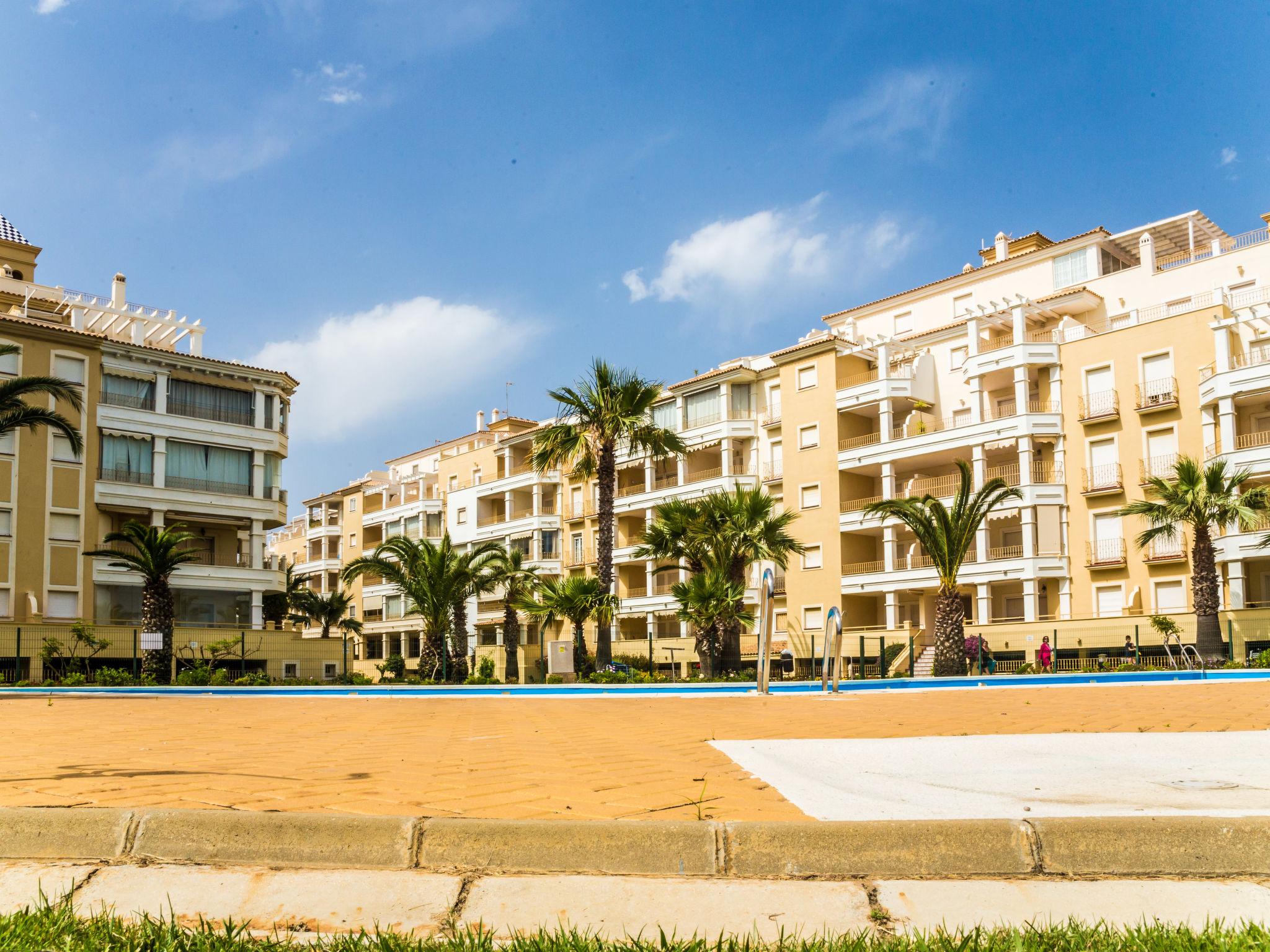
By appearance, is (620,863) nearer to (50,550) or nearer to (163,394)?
(50,550)

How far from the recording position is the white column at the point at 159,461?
48.7 meters

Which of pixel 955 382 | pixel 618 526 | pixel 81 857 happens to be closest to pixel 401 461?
pixel 618 526

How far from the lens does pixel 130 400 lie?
160ft

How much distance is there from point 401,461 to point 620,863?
86019mm

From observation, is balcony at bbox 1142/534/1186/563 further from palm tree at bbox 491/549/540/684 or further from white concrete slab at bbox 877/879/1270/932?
white concrete slab at bbox 877/879/1270/932

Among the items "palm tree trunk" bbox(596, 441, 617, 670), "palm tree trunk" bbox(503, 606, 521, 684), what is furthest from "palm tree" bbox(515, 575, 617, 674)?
"palm tree trunk" bbox(503, 606, 521, 684)

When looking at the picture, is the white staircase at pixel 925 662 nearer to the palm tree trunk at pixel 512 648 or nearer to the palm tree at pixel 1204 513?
the palm tree at pixel 1204 513

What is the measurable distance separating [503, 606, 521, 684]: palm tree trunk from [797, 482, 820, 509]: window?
49.4 ft

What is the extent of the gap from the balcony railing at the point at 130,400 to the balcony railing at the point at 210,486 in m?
3.23

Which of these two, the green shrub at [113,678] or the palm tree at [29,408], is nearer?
Answer: the palm tree at [29,408]

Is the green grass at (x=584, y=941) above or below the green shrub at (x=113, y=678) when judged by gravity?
above

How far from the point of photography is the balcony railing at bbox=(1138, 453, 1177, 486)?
140ft

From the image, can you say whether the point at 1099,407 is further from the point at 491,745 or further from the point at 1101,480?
the point at 491,745

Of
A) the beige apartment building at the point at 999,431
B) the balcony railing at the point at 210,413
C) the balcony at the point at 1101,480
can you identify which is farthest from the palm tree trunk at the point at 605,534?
the balcony railing at the point at 210,413
